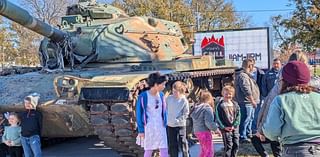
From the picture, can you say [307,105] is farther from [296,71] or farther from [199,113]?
[199,113]

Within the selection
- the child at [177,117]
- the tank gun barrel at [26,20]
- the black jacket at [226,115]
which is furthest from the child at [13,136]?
the black jacket at [226,115]

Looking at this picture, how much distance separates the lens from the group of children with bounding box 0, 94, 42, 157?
7.39m

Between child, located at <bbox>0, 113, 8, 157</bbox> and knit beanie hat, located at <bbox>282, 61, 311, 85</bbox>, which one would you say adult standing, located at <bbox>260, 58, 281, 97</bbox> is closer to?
child, located at <bbox>0, 113, 8, 157</bbox>

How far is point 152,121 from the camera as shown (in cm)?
615

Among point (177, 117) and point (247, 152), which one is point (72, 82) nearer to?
point (177, 117)

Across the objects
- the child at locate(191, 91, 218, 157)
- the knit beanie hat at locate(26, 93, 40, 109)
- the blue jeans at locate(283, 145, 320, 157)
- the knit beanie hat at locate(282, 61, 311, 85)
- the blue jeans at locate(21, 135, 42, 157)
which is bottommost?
the blue jeans at locate(21, 135, 42, 157)

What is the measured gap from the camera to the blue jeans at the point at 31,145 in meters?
7.40

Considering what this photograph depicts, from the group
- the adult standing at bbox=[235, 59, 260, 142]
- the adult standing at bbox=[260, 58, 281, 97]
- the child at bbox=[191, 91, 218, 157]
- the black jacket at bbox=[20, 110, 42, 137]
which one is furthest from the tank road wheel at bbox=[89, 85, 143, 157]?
the adult standing at bbox=[260, 58, 281, 97]

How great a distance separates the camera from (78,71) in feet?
28.9

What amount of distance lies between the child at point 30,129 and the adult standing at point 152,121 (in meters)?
2.03

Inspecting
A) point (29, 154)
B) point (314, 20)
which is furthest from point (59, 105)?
point (314, 20)

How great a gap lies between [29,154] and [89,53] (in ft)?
8.50

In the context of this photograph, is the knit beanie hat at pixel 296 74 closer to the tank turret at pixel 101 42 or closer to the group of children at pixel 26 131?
the group of children at pixel 26 131

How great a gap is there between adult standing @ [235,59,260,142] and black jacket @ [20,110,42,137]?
11.6 ft
